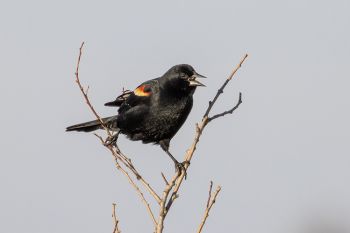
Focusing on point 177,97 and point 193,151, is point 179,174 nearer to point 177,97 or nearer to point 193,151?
point 193,151

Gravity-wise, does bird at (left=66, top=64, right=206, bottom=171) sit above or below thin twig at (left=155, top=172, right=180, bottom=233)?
above

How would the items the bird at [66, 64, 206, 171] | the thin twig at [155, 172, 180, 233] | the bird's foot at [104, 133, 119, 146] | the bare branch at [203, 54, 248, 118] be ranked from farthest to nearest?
the bird at [66, 64, 206, 171]
the bird's foot at [104, 133, 119, 146]
the bare branch at [203, 54, 248, 118]
the thin twig at [155, 172, 180, 233]

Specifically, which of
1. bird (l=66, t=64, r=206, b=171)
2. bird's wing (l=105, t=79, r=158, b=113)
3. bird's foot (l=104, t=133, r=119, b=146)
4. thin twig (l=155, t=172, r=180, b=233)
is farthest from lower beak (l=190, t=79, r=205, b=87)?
thin twig (l=155, t=172, r=180, b=233)

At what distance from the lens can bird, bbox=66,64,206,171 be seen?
20.1ft

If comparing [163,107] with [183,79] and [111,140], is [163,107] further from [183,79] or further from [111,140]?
[111,140]

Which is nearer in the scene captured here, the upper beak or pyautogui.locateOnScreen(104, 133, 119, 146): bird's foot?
pyautogui.locateOnScreen(104, 133, 119, 146): bird's foot

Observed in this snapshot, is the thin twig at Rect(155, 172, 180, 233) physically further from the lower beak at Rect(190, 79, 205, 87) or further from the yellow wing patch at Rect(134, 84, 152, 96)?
the yellow wing patch at Rect(134, 84, 152, 96)

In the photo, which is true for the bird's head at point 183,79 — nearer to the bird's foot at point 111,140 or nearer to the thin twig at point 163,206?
the bird's foot at point 111,140

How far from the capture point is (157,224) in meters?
3.33

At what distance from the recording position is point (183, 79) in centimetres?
621

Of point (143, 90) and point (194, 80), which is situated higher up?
point (143, 90)

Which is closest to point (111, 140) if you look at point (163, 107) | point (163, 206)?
point (163, 107)

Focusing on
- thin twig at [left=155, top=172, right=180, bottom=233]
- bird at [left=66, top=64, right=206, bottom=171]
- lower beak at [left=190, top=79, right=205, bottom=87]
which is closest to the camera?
thin twig at [left=155, top=172, right=180, bottom=233]

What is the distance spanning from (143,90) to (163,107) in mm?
438
